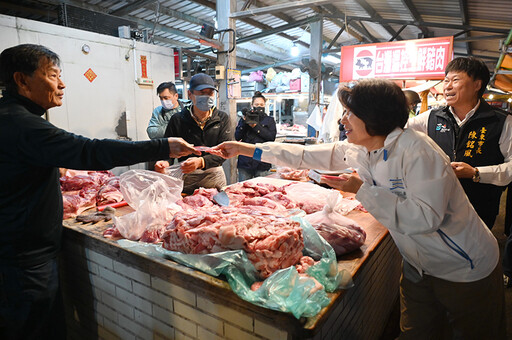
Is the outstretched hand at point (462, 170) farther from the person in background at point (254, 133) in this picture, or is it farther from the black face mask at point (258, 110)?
the black face mask at point (258, 110)

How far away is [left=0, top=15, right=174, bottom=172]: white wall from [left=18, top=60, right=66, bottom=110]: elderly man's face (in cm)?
375

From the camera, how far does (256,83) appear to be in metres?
12.7

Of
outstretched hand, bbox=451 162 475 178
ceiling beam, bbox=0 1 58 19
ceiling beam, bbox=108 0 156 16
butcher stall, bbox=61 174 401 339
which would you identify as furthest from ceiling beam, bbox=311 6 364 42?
butcher stall, bbox=61 174 401 339

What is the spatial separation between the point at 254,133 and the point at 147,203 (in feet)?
12.7

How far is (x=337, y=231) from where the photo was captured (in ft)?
6.85

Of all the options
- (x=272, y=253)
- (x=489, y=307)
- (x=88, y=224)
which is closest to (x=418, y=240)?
(x=489, y=307)

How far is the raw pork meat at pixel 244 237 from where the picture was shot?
1729 millimetres

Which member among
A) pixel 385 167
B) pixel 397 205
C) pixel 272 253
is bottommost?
pixel 272 253

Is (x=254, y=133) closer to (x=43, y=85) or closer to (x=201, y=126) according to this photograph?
(x=201, y=126)

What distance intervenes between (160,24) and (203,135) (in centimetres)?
674

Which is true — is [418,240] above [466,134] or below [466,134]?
below

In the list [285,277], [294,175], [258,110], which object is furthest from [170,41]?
[285,277]

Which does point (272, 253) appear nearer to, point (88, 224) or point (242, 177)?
Answer: point (88, 224)

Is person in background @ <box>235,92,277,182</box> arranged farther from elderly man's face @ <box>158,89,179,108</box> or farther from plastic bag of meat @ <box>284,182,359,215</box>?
plastic bag of meat @ <box>284,182,359,215</box>
